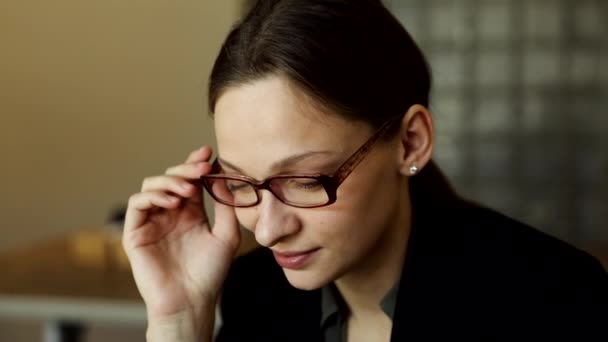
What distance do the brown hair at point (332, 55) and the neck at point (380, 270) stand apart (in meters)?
0.22

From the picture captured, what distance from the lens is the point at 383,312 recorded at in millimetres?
1318

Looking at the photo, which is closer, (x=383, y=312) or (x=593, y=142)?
(x=383, y=312)

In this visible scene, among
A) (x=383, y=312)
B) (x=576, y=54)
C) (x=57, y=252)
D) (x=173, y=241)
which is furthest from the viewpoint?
(x=576, y=54)

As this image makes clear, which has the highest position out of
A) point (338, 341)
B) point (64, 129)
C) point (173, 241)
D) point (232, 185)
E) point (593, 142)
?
point (232, 185)

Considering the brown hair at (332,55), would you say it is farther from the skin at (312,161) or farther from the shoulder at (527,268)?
the shoulder at (527,268)

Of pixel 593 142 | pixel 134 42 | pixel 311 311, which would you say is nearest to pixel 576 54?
pixel 593 142

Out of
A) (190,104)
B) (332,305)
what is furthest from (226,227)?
(190,104)

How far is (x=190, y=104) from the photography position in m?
3.68

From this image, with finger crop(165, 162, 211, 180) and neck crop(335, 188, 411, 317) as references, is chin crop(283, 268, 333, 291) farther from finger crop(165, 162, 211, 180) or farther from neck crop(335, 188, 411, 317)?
finger crop(165, 162, 211, 180)

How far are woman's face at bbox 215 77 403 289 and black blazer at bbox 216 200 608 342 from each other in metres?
0.15

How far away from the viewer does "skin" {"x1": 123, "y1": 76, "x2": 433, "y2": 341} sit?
1.08 m

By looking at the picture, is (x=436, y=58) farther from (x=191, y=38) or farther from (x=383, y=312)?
(x=383, y=312)

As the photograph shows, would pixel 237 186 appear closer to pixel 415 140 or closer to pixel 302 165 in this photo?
pixel 302 165

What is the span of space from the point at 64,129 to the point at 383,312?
2755mm
